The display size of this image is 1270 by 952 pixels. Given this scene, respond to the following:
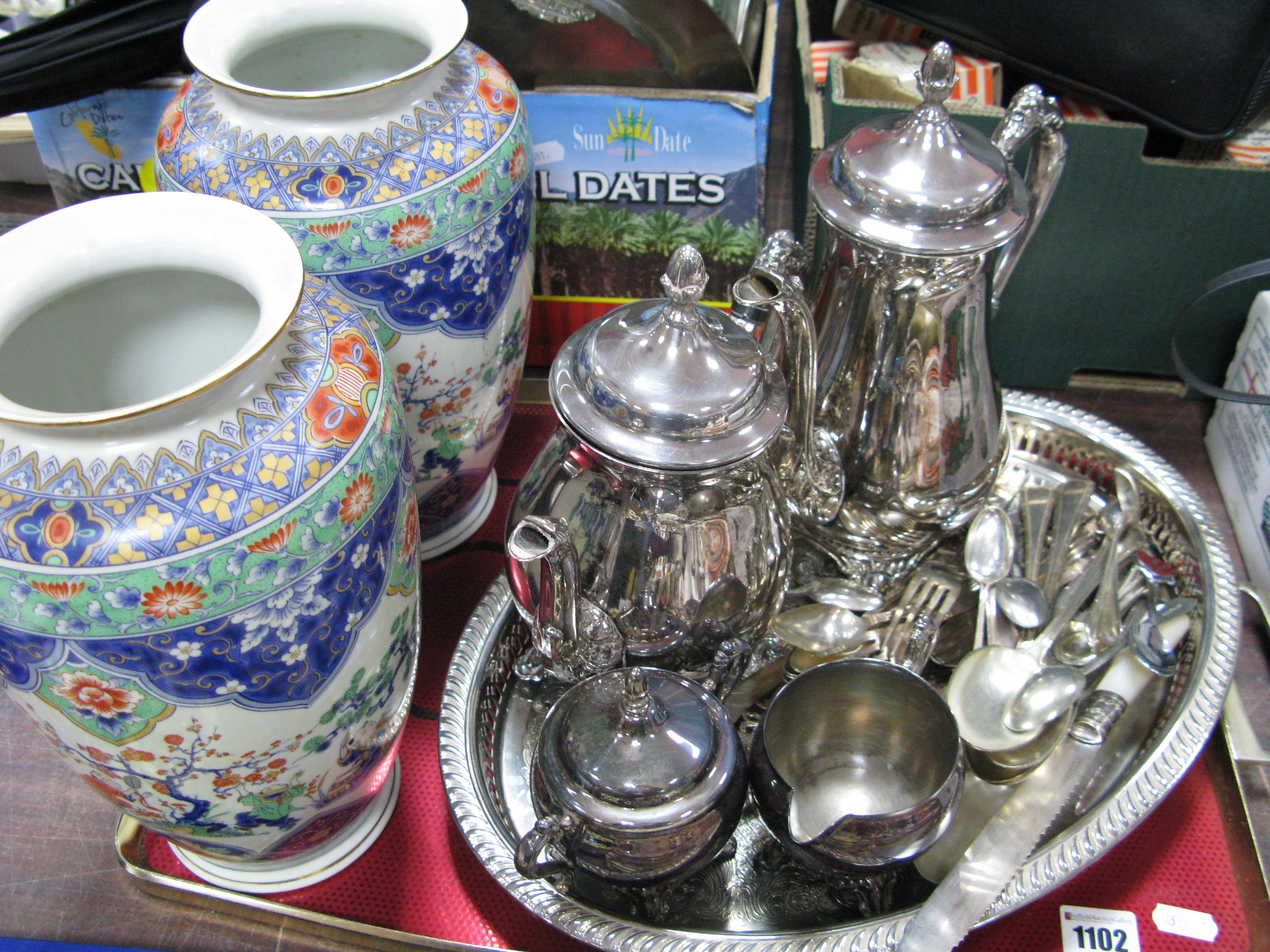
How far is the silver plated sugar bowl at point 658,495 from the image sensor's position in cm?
44

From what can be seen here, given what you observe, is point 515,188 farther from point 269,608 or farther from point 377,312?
point 269,608

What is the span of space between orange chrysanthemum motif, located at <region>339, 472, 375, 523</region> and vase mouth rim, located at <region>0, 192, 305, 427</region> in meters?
0.07

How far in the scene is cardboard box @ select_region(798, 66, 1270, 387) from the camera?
70 centimetres

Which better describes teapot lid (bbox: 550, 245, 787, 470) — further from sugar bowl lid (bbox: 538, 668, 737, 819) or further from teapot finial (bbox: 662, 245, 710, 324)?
sugar bowl lid (bbox: 538, 668, 737, 819)

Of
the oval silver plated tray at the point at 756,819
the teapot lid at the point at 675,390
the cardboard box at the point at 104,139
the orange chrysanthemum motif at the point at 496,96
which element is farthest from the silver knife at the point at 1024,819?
the cardboard box at the point at 104,139

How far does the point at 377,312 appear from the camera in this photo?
0.53 metres

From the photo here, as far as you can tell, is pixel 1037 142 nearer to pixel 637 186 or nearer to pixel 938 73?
pixel 938 73

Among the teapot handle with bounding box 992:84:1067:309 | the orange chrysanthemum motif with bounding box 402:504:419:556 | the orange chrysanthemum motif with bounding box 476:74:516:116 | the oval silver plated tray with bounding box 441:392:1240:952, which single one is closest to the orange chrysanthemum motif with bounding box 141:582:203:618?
the orange chrysanthemum motif with bounding box 402:504:419:556

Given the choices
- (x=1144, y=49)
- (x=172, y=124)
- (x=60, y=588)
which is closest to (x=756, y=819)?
(x=60, y=588)

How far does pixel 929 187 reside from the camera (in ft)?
1.60

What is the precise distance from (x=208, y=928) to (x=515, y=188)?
1.41 ft

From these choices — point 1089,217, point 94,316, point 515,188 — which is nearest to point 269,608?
point 94,316

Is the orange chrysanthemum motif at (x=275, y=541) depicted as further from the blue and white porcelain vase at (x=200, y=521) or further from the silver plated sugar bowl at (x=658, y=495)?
the silver plated sugar bowl at (x=658, y=495)

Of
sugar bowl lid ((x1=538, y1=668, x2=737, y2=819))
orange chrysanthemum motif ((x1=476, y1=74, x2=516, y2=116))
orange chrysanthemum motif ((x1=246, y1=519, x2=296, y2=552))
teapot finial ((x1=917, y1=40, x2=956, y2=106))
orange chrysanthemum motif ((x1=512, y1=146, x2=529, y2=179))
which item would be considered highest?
teapot finial ((x1=917, y1=40, x2=956, y2=106))
